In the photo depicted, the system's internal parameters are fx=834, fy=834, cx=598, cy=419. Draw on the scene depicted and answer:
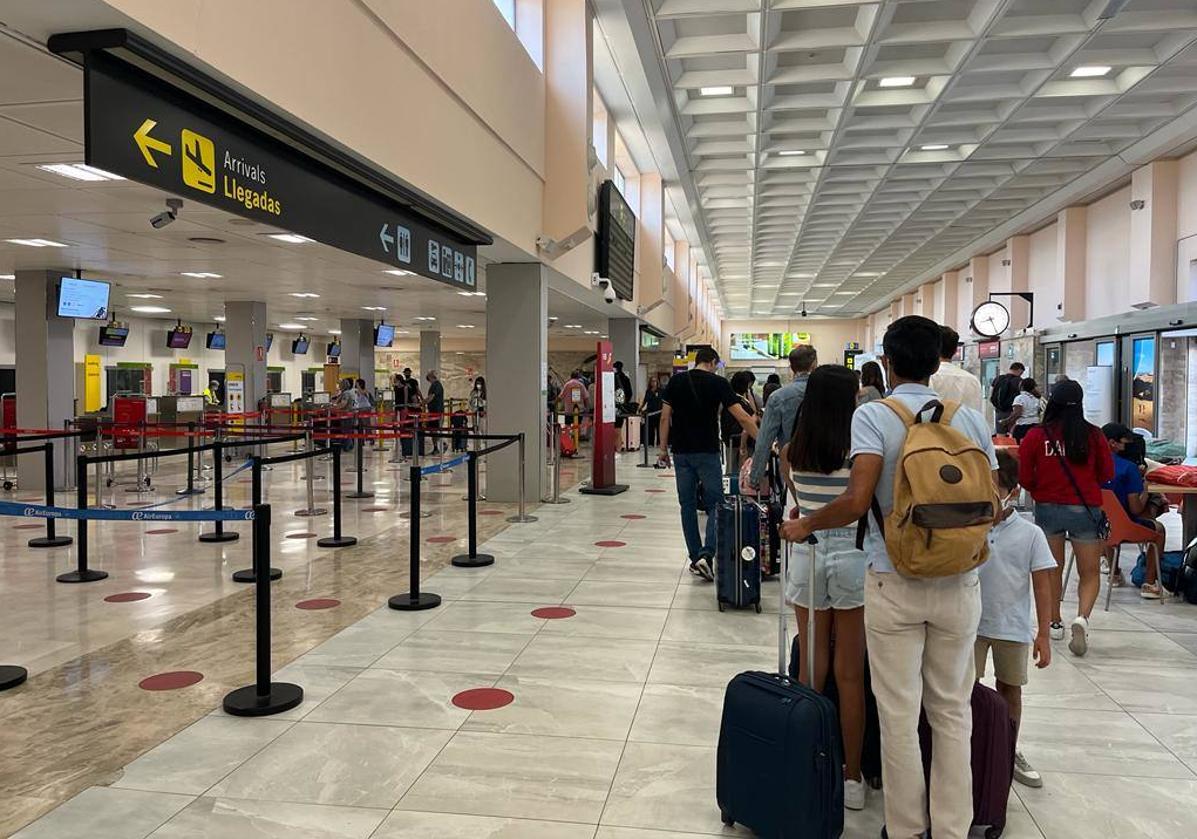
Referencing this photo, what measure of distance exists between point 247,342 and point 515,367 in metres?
9.62

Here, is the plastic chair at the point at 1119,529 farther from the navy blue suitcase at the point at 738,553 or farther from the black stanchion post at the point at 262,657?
the black stanchion post at the point at 262,657

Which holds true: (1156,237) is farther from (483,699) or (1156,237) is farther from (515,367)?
(483,699)

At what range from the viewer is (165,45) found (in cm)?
388

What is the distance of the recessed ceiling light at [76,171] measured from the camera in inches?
251

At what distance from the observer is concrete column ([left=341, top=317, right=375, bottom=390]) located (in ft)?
76.2

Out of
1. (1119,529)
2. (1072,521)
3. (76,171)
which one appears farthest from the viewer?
(76,171)

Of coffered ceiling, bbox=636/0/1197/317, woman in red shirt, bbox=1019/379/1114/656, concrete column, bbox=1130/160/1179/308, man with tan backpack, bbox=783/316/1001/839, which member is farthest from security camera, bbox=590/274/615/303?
man with tan backpack, bbox=783/316/1001/839

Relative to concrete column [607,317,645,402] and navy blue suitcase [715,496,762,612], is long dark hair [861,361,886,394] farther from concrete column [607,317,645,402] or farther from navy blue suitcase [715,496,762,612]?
concrete column [607,317,645,402]

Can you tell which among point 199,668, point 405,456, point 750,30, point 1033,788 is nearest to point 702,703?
point 1033,788

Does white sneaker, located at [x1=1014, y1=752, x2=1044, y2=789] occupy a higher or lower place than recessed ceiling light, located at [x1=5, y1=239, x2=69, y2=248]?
lower

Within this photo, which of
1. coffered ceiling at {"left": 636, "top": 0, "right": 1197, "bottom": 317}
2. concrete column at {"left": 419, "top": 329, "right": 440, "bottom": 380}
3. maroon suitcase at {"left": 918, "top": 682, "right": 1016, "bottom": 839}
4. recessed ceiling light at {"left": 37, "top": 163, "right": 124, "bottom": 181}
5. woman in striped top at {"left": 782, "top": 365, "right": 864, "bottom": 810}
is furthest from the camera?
concrete column at {"left": 419, "top": 329, "right": 440, "bottom": 380}

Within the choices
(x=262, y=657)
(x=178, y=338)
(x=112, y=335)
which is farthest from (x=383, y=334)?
(x=262, y=657)

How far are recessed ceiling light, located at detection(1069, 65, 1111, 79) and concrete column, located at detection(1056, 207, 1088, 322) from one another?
25.1 feet

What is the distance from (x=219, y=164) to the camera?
169 inches
